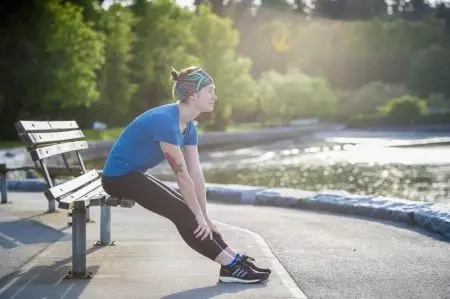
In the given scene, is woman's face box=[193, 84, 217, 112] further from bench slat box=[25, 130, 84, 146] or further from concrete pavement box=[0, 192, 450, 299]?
bench slat box=[25, 130, 84, 146]

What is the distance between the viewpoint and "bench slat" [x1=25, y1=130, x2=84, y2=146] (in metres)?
5.32

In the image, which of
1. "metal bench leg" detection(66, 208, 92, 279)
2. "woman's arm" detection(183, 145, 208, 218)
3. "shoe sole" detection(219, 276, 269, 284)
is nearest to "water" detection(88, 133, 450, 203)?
"woman's arm" detection(183, 145, 208, 218)

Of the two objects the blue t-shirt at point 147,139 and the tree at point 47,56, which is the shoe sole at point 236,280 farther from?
the tree at point 47,56

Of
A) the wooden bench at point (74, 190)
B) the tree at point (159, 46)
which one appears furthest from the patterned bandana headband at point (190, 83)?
the tree at point (159, 46)

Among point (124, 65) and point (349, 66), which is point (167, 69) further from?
point (349, 66)

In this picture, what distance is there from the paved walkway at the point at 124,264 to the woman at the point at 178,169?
7.8 inches

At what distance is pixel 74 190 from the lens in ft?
17.7

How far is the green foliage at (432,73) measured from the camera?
73.6m

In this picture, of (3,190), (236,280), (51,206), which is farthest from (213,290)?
(3,190)

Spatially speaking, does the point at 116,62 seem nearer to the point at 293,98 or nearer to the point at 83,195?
the point at 293,98

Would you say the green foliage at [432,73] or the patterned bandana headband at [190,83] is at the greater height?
the green foliage at [432,73]

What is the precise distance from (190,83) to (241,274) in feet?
4.53

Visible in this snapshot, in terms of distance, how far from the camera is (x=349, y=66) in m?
84.8

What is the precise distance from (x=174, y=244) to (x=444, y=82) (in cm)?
7223
